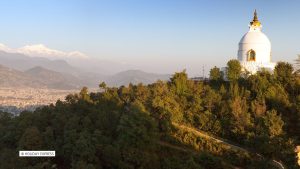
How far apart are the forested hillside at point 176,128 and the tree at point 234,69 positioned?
4.0 inches

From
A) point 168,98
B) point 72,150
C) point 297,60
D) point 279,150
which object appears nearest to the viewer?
point 279,150

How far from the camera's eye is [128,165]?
24.5 m

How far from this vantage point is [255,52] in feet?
121

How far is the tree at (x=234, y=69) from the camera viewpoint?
35.2 m

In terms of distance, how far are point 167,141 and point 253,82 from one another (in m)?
11.0

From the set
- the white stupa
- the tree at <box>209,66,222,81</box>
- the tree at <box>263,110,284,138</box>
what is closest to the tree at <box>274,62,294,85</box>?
the white stupa

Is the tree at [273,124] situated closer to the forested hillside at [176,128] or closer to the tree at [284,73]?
the forested hillside at [176,128]

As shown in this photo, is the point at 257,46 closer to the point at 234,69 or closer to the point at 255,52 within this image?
the point at 255,52

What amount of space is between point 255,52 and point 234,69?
12.1 feet

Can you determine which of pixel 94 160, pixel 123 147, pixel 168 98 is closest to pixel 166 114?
pixel 168 98

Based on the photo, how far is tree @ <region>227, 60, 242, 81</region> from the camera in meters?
35.2

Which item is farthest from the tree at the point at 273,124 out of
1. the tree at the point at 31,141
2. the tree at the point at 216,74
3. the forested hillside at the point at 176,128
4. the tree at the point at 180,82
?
the tree at the point at 31,141

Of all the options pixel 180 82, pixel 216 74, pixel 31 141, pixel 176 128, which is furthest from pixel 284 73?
pixel 31 141

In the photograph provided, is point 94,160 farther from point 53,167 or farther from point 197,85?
point 197,85
